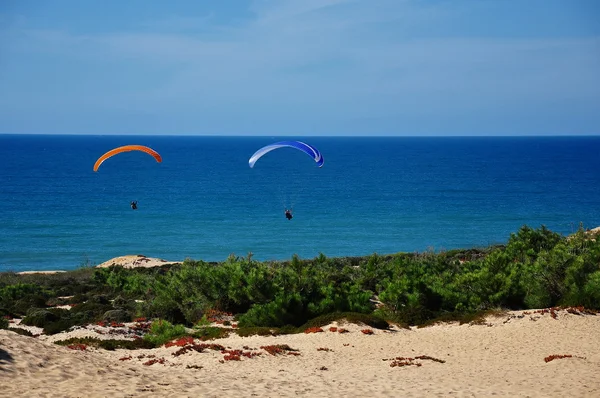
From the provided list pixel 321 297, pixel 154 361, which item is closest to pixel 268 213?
pixel 321 297

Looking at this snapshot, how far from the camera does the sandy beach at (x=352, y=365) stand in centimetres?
1397

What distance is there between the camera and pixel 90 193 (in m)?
101

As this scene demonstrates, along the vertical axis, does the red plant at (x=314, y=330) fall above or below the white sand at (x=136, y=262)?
above

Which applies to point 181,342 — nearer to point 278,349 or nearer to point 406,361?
Answer: point 278,349

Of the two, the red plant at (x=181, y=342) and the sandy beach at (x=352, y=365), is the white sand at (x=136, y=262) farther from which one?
the red plant at (x=181, y=342)

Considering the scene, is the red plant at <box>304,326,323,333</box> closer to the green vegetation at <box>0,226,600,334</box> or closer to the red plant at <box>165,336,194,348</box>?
the green vegetation at <box>0,226,600,334</box>

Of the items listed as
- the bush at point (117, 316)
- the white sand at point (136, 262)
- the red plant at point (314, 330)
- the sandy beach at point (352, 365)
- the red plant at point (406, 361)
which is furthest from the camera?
the white sand at point (136, 262)

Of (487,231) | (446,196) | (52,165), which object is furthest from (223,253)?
(52,165)

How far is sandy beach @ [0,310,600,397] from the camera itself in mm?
13969

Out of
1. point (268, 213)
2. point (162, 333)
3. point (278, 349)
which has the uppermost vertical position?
point (268, 213)

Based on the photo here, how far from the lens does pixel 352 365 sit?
1795cm

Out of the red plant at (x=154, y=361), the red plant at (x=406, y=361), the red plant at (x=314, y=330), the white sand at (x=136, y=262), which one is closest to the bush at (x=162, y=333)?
the red plant at (x=154, y=361)

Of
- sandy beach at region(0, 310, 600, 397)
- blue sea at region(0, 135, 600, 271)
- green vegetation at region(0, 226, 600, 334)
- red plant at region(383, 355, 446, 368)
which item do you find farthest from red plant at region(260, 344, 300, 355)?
blue sea at region(0, 135, 600, 271)

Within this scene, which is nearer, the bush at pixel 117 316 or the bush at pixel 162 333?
the bush at pixel 162 333
